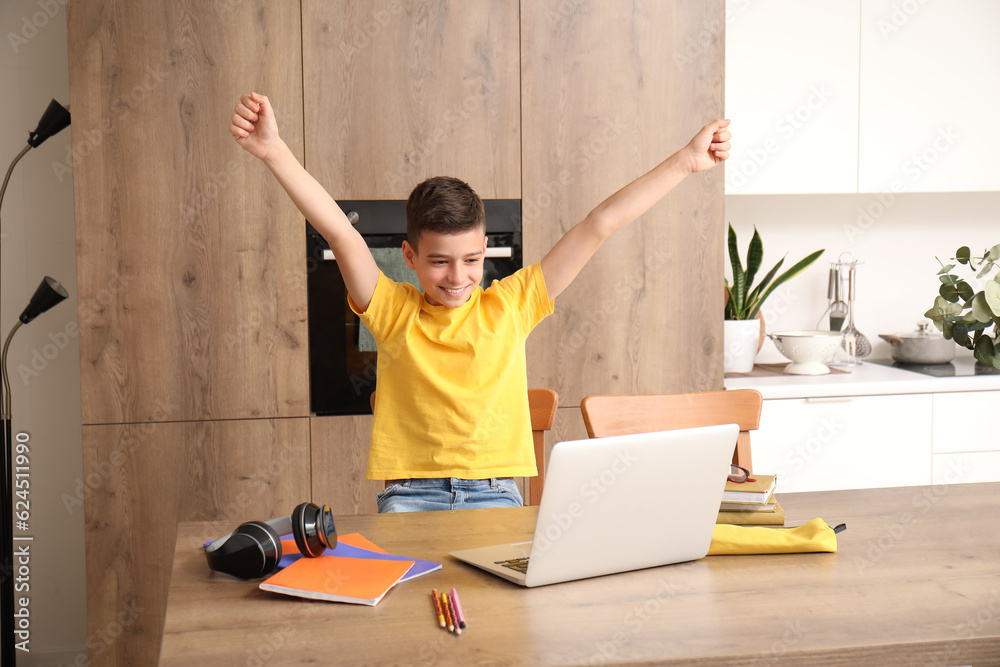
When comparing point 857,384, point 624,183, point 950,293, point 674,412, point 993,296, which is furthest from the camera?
point 857,384

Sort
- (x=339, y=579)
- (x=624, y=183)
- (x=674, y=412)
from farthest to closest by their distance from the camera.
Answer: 1. (x=624, y=183)
2. (x=674, y=412)
3. (x=339, y=579)

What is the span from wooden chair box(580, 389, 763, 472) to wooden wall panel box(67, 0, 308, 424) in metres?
1.04

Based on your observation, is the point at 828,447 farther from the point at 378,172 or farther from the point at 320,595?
the point at 320,595

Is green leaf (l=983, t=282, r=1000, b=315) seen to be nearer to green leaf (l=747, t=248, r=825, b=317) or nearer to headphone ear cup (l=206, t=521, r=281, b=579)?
headphone ear cup (l=206, t=521, r=281, b=579)

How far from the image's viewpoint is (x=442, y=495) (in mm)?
1653

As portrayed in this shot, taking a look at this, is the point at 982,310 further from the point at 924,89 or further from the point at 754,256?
the point at 924,89

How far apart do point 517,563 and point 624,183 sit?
63.1 inches

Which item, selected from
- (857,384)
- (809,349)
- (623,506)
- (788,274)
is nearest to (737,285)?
(788,274)

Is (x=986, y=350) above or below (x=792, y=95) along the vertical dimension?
below

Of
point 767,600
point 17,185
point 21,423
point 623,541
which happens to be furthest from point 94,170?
point 767,600

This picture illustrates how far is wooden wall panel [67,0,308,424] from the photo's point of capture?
91.0 inches

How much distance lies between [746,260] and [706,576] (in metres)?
2.27

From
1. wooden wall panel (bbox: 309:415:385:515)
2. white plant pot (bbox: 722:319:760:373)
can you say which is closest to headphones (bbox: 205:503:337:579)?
wooden wall panel (bbox: 309:415:385:515)

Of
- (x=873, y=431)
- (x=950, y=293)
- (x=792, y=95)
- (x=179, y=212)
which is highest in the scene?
(x=792, y=95)
